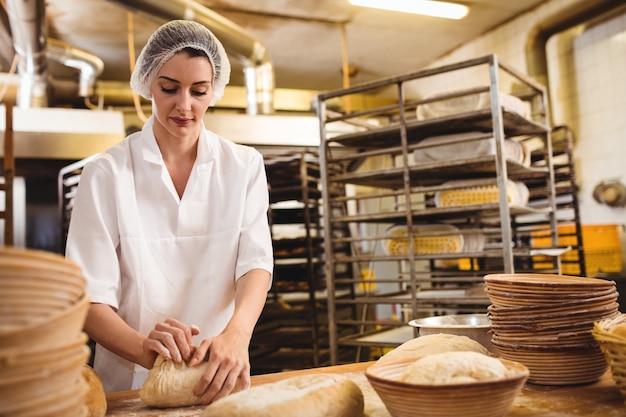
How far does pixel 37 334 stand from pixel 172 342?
24.5 inches

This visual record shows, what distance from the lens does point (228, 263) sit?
166cm

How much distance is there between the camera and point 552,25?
16.9 feet

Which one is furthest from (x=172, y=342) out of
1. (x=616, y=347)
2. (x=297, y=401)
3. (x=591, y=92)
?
(x=591, y=92)

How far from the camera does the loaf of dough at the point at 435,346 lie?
115cm

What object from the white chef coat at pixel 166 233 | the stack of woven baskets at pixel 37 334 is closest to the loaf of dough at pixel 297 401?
the stack of woven baskets at pixel 37 334

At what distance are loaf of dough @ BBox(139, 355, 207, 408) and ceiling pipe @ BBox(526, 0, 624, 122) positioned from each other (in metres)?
→ 4.95

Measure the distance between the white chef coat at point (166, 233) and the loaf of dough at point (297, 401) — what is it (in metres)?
0.63

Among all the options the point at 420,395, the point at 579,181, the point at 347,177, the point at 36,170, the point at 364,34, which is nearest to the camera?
the point at 420,395

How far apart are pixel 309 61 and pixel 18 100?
3309 millimetres

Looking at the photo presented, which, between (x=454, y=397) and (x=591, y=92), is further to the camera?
(x=591, y=92)

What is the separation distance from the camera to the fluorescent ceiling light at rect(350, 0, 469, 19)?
4.68 m

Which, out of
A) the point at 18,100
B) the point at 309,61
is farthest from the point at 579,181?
the point at 18,100

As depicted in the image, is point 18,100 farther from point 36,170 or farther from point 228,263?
point 228,263

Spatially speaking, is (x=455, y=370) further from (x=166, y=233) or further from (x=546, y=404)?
(x=166, y=233)
